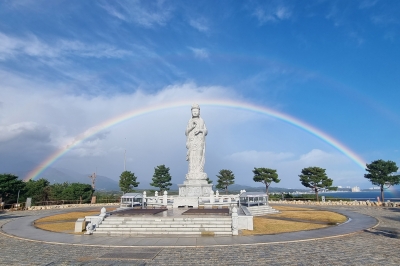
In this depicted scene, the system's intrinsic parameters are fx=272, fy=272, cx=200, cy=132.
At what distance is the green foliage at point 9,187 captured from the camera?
1508 inches

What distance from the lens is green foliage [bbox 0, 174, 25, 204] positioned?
38312mm

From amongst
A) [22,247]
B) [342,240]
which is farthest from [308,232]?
[22,247]

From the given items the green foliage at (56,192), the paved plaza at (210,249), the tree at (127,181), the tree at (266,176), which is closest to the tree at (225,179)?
the tree at (266,176)

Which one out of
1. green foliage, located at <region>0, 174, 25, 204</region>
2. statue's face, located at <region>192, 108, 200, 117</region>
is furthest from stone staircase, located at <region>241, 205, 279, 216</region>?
green foliage, located at <region>0, 174, 25, 204</region>

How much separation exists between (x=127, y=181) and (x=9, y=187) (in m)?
19.6

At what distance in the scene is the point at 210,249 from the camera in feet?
37.1

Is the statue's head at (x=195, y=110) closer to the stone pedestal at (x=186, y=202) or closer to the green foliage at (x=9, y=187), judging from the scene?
the stone pedestal at (x=186, y=202)

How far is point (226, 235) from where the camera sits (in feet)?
47.4

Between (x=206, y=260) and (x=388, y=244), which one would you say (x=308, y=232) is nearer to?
(x=388, y=244)

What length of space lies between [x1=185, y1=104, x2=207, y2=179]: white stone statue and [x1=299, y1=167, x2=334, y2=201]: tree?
23946 mm

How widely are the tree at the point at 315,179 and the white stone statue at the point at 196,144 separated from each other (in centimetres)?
2395

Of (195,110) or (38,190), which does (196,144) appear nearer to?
(195,110)

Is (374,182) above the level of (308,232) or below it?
above

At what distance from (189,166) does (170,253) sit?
23.8 metres
